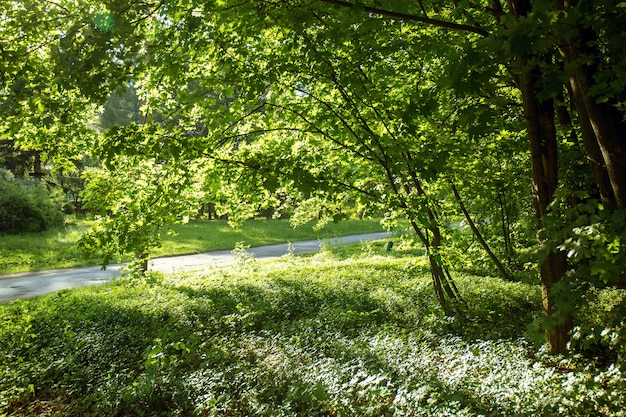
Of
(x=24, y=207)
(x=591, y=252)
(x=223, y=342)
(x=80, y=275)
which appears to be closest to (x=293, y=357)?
(x=223, y=342)

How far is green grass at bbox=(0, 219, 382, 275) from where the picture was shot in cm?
1759

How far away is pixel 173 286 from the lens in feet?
37.3

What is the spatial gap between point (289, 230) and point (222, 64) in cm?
2505

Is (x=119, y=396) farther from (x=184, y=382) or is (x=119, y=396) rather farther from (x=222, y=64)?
(x=222, y=64)

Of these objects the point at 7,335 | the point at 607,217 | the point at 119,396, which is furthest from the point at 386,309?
the point at 7,335

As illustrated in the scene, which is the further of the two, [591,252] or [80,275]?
[80,275]

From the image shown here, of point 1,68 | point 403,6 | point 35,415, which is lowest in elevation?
point 35,415

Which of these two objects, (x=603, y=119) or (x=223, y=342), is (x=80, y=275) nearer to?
(x=223, y=342)

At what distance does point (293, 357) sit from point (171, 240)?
66.5 feet

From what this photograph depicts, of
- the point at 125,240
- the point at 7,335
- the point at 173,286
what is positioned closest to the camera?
the point at 125,240

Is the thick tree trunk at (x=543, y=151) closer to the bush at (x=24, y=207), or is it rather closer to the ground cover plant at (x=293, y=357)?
the ground cover plant at (x=293, y=357)

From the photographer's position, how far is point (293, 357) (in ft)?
20.0

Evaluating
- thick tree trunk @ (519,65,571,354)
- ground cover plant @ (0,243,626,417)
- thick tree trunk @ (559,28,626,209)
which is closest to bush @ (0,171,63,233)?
ground cover plant @ (0,243,626,417)

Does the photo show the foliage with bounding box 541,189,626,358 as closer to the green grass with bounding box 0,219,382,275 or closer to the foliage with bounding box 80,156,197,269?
the foliage with bounding box 80,156,197,269
